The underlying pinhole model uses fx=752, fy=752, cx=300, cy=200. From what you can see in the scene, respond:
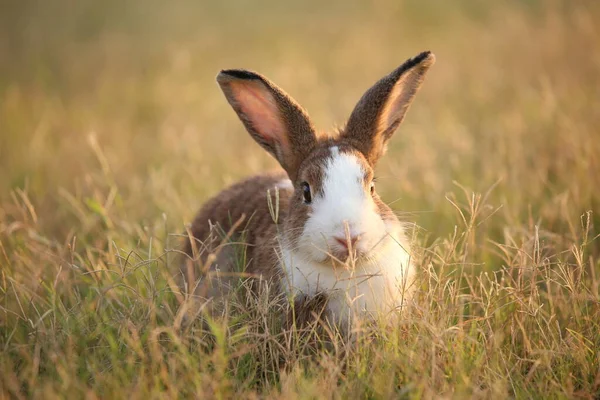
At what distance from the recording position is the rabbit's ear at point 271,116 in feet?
12.9

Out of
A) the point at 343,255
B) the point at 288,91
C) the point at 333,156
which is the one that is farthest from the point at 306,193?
the point at 288,91

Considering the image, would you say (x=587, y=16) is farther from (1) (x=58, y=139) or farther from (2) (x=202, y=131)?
(1) (x=58, y=139)

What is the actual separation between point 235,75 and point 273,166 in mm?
2567

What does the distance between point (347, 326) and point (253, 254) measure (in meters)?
0.87

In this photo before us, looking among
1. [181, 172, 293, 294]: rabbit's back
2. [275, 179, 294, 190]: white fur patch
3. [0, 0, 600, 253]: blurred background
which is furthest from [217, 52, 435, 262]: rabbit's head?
[0, 0, 600, 253]: blurred background

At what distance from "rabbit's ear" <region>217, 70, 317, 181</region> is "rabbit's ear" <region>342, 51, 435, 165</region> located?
25 cm

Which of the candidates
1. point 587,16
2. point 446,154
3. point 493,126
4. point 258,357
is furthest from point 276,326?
point 587,16

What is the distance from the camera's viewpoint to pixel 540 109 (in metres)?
6.86

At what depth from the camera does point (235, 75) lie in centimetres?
393

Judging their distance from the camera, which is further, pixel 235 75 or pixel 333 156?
pixel 235 75

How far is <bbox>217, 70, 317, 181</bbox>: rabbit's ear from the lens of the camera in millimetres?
3934

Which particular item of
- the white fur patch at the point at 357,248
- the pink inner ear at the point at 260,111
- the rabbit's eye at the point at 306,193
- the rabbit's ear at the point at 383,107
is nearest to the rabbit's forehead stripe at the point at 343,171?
the white fur patch at the point at 357,248

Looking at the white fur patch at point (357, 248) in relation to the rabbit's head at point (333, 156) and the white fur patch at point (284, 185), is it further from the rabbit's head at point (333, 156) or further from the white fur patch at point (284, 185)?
the white fur patch at point (284, 185)

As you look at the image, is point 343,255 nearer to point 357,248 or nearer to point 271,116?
point 357,248
